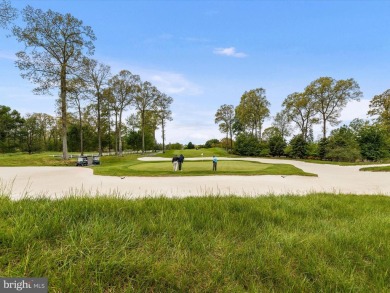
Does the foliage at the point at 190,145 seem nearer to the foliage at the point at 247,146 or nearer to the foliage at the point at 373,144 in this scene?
the foliage at the point at 247,146

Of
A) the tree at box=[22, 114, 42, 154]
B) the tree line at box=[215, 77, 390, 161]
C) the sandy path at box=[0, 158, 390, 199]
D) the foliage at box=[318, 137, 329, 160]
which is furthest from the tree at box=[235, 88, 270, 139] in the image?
the tree at box=[22, 114, 42, 154]

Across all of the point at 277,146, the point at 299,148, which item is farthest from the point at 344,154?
the point at 277,146

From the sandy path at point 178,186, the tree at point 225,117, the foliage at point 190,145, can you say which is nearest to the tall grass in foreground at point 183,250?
the sandy path at point 178,186

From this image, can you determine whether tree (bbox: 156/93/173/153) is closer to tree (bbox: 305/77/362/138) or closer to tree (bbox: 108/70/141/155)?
tree (bbox: 108/70/141/155)

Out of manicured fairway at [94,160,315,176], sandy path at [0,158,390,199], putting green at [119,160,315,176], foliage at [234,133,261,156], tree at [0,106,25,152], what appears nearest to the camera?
sandy path at [0,158,390,199]

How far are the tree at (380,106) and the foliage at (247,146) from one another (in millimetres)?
22686

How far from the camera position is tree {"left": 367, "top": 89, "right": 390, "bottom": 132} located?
3591 cm

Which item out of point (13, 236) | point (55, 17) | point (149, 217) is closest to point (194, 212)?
point (149, 217)

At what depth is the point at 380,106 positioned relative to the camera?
3919 cm

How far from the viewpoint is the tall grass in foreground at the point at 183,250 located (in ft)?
6.28

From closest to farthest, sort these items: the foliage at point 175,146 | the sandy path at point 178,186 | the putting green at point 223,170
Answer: the sandy path at point 178,186
the putting green at point 223,170
the foliage at point 175,146

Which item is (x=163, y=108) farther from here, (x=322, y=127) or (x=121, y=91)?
(x=322, y=127)

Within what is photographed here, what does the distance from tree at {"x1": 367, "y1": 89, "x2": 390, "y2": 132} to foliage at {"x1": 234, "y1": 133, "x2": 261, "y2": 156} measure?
2269 centimetres

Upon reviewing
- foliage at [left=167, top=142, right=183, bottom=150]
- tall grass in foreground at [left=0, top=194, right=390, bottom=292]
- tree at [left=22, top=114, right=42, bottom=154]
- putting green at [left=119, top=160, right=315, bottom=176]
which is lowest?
putting green at [left=119, top=160, right=315, bottom=176]
